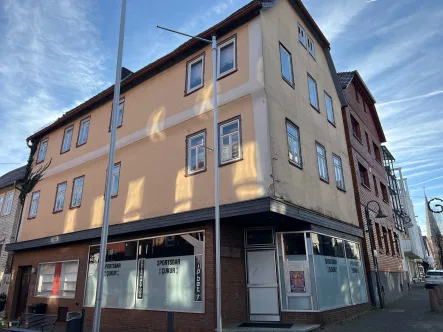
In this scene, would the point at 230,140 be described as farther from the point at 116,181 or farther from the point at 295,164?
the point at 116,181

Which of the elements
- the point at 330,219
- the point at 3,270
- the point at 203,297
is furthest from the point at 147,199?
the point at 3,270

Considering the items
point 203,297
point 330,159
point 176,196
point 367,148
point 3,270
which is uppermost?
point 367,148

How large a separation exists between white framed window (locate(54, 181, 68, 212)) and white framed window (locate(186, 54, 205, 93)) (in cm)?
867

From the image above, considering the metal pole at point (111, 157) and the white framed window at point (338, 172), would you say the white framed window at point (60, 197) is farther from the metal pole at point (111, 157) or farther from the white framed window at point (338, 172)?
the white framed window at point (338, 172)

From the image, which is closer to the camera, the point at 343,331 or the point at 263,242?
the point at 343,331

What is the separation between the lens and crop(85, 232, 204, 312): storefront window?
35.3 ft

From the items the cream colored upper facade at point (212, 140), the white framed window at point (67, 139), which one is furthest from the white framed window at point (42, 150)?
the cream colored upper facade at point (212, 140)

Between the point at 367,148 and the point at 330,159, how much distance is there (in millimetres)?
7508

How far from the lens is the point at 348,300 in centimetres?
1279

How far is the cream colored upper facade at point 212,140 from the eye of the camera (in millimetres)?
10391

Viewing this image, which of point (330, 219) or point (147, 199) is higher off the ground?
point (147, 199)

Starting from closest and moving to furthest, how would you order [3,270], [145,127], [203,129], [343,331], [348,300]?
[343,331] → [203,129] → [348,300] → [145,127] → [3,270]

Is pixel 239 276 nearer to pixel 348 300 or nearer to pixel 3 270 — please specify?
pixel 348 300

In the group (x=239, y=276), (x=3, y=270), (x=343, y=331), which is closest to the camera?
(x=343, y=331)
